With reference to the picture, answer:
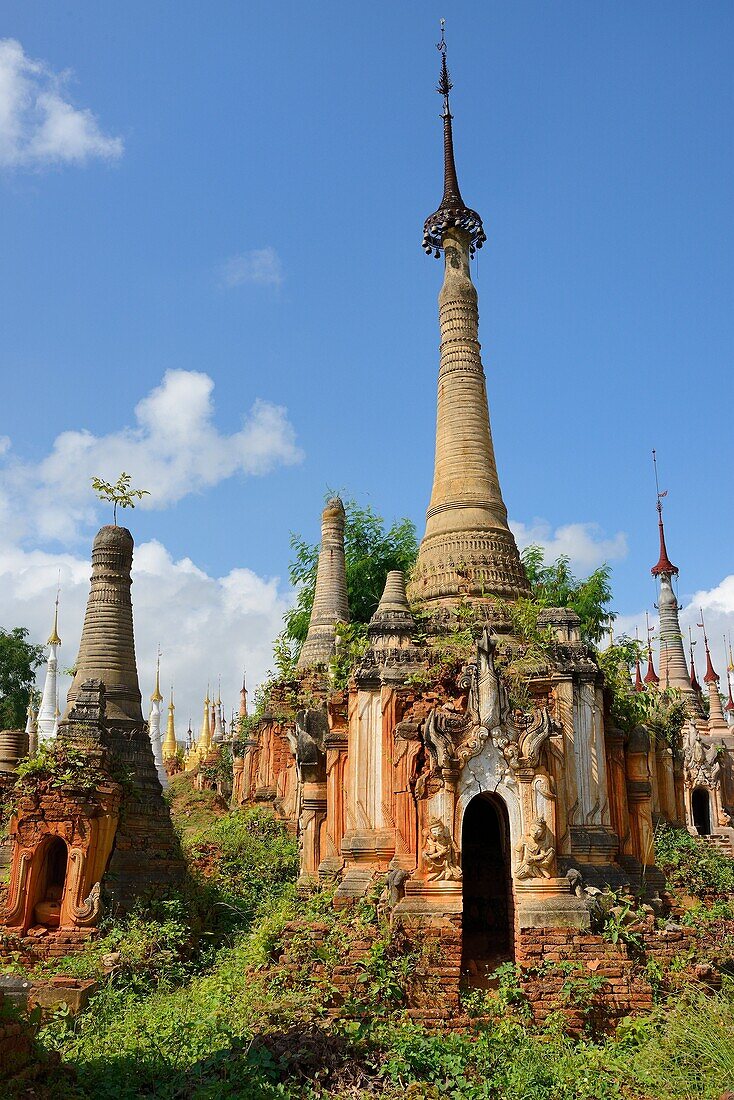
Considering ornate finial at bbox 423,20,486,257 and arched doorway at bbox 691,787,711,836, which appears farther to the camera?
arched doorway at bbox 691,787,711,836

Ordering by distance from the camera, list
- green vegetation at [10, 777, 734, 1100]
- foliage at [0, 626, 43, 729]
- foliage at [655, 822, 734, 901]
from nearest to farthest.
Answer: green vegetation at [10, 777, 734, 1100] → foliage at [655, 822, 734, 901] → foliage at [0, 626, 43, 729]

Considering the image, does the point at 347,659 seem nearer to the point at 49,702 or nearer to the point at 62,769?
the point at 62,769

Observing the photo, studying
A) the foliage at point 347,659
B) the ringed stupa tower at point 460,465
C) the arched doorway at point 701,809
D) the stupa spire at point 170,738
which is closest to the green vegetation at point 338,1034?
the foliage at point 347,659

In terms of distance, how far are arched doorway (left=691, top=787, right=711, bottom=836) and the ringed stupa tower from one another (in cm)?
1746

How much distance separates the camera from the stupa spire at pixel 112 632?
18422mm

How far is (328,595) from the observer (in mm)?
25781

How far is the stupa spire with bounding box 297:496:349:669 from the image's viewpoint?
24938mm

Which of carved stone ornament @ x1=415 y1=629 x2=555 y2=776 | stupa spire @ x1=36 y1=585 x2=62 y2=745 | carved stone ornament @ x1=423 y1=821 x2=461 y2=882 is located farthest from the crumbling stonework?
stupa spire @ x1=36 y1=585 x2=62 y2=745

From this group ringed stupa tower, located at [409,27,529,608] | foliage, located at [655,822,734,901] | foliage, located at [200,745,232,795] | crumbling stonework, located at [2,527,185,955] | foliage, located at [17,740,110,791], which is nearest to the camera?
crumbling stonework, located at [2,527,185,955]

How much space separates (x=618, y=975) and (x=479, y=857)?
414 centimetres

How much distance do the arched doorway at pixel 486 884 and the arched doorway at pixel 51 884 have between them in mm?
6315

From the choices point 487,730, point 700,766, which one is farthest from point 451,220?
point 700,766

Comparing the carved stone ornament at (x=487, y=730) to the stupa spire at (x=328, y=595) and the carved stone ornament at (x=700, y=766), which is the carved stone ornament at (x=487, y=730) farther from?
the carved stone ornament at (x=700, y=766)

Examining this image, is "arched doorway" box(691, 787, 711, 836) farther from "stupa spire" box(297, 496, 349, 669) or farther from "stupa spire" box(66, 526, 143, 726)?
"stupa spire" box(66, 526, 143, 726)
